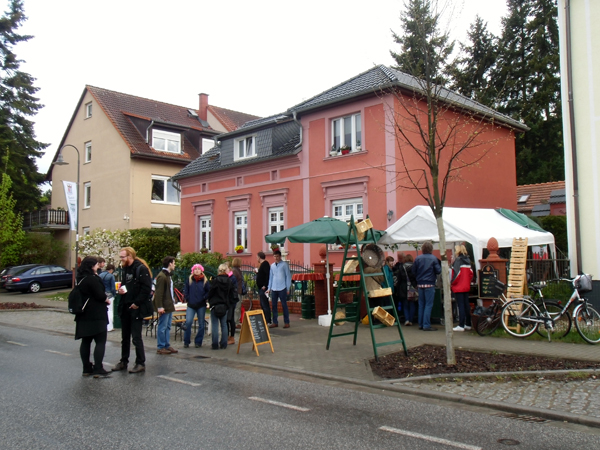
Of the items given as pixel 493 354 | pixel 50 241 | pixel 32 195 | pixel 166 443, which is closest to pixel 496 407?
pixel 493 354

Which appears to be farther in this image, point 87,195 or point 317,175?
point 87,195

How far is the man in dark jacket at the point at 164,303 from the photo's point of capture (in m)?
9.89

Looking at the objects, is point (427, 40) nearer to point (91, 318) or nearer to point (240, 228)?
point (91, 318)

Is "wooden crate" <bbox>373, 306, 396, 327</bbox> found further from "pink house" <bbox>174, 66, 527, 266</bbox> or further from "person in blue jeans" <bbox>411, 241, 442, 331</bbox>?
"pink house" <bbox>174, 66, 527, 266</bbox>

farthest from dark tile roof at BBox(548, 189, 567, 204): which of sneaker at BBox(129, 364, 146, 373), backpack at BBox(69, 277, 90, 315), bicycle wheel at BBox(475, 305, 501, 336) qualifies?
backpack at BBox(69, 277, 90, 315)

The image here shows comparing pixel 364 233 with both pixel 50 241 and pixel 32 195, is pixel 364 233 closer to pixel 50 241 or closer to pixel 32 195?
pixel 50 241

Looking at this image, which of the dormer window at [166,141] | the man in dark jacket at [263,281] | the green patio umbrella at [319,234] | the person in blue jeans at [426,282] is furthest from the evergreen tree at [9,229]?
the person in blue jeans at [426,282]

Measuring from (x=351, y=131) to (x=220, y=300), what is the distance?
1135 cm

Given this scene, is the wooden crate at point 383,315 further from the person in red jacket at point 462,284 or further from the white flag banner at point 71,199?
the white flag banner at point 71,199

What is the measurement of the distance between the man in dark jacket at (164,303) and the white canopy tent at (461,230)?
6.35m

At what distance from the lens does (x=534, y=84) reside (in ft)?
114

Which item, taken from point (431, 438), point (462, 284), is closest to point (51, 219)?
point (462, 284)

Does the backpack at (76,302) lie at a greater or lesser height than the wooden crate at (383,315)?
greater

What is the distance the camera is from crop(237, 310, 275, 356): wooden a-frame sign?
10016mm
